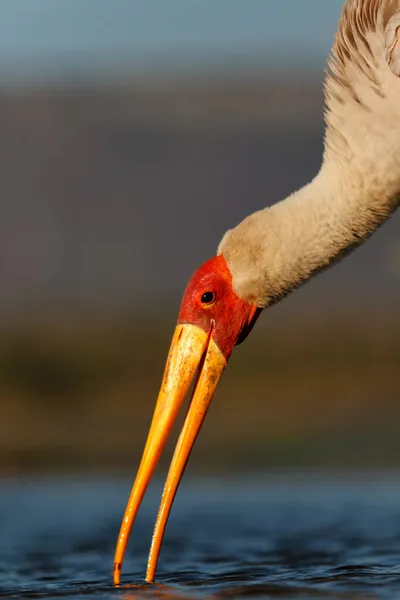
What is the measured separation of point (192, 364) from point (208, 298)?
0.45 meters

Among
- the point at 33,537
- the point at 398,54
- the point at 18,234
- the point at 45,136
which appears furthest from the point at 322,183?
the point at 45,136

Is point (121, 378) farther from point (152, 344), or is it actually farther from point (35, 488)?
point (35, 488)

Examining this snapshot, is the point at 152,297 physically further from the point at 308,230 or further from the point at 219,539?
the point at 308,230

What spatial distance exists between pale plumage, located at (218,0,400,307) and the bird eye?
0.18m

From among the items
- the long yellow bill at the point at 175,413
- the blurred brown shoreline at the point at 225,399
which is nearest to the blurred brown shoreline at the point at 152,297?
the blurred brown shoreline at the point at 225,399

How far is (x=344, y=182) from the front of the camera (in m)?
9.98

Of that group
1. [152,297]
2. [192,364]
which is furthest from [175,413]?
[152,297]

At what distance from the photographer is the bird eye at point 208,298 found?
33.5 feet

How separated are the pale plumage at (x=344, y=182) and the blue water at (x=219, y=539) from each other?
1.90 metres

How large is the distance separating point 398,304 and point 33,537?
14215 mm

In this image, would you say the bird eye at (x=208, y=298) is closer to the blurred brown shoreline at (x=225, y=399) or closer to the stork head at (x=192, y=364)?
the stork head at (x=192, y=364)

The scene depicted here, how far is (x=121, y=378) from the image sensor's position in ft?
69.6

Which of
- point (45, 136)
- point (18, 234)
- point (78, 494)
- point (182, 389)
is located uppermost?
point (45, 136)

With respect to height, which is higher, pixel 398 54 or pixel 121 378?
pixel 121 378
